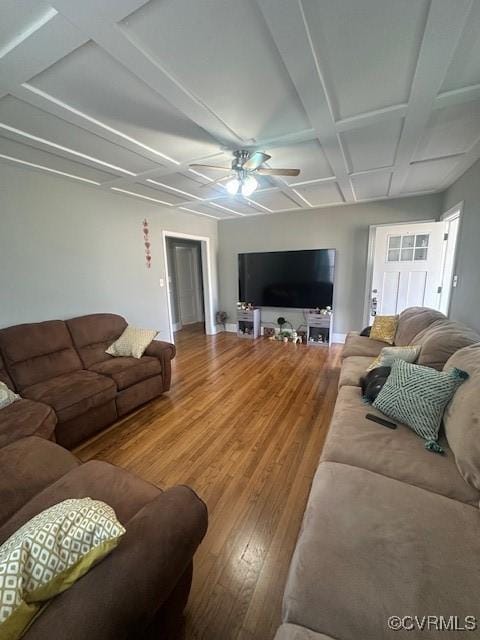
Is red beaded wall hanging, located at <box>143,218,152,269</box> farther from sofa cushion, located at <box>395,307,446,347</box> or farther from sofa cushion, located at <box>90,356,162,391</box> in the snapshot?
sofa cushion, located at <box>395,307,446,347</box>

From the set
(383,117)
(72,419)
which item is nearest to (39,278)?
(72,419)

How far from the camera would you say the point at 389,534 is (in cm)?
91

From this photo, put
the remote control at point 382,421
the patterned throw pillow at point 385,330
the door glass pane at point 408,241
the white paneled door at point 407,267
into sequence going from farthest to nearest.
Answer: the door glass pane at point 408,241 < the white paneled door at point 407,267 < the patterned throw pillow at point 385,330 < the remote control at point 382,421

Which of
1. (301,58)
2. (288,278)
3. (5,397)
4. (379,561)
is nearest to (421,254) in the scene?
(288,278)

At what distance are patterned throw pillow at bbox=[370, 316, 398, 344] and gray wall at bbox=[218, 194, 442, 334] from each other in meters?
1.55

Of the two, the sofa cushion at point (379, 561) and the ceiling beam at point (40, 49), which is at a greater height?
the ceiling beam at point (40, 49)

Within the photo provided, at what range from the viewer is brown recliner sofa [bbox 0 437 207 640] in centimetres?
65

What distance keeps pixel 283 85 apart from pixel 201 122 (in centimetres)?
62

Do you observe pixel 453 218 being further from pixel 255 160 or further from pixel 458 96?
pixel 255 160

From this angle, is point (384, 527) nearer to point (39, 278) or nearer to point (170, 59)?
point (170, 59)

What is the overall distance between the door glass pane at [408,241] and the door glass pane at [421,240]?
5 cm

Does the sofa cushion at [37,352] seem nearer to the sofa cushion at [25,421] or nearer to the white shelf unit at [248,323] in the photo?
the sofa cushion at [25,421]

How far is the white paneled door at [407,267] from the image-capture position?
12.1ft

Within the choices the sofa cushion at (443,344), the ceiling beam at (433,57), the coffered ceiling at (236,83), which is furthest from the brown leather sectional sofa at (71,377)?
the ceiling beam at (433,57)
